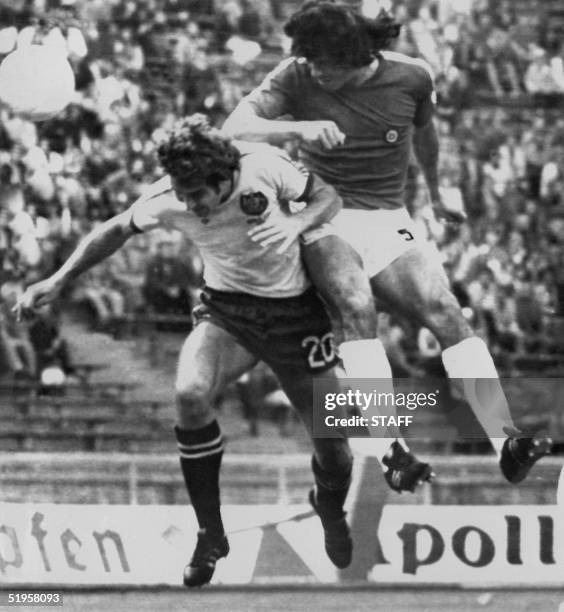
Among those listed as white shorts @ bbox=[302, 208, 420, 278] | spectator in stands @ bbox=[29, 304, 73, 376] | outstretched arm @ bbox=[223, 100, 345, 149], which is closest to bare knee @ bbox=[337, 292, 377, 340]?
white shorts @ bbox=[302, 208, 420, 278]

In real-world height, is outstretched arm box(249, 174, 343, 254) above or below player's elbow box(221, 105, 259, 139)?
below

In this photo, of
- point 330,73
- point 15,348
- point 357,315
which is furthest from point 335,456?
point 15,348

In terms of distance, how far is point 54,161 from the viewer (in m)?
7.77

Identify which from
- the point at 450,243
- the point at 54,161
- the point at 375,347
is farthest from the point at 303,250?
the point at 54,161

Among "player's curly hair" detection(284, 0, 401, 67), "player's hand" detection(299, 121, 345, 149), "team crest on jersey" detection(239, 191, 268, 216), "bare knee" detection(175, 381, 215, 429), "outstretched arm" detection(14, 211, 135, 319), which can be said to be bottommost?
"bare knee" detection(175, 381, 215, 429)

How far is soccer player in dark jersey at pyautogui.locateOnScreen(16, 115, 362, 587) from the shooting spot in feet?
20.2

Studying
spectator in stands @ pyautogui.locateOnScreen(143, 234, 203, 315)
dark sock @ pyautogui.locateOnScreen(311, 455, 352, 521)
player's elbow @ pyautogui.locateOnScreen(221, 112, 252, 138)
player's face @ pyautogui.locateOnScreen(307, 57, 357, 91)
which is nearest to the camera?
player's elbow @ pyautogui.locateOnScreen(221, 112, 252, 138)

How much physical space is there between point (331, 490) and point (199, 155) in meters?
1.57

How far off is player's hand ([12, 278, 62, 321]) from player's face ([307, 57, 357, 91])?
1170mm

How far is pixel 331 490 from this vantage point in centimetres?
700

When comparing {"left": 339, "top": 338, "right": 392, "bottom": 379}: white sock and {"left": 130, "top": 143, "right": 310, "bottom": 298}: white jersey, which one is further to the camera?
{"left": 339, "top": 338, "right": 392, "bottom": 379}: white sock

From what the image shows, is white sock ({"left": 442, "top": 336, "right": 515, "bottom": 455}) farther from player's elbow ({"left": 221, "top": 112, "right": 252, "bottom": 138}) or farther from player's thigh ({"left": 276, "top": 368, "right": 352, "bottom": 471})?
player's elbow ({"left": 221, "top": 112, "right": 252, "bottom": 138})

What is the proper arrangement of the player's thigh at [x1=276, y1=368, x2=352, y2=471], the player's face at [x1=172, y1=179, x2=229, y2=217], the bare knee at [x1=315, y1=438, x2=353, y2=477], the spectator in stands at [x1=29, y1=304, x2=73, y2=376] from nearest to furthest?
the player's face at [x1=172, y1=179, x2=229, y2=217], the player's thigh at [x1=276, y1=368, x2=352, y2=471], the bare knee at [x1=315, y1=438, x2=353, y2=477], the spectator in stands at [x1=29, y1=304, x2=73, y2=376]

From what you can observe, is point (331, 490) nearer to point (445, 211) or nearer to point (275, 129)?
point (445, 211)
